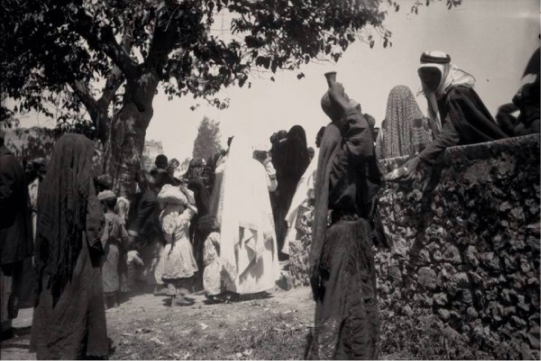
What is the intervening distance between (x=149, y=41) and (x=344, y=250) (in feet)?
21.4

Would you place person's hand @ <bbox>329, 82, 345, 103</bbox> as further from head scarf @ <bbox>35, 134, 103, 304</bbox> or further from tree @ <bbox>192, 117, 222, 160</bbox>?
tree @ <bbox>192, 117, 222, 160</bbox>

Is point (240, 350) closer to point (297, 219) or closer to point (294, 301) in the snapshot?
point (294, 301)

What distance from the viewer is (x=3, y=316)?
5168 mm

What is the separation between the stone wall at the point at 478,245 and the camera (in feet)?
9.37

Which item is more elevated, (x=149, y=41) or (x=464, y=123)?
(x=149, y=41)

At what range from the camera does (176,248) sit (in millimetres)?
6961

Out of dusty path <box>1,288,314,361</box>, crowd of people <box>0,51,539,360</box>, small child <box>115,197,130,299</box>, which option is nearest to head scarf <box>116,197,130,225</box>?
small child <box>115,197,130,299</box>

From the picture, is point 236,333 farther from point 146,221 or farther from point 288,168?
point 288,168

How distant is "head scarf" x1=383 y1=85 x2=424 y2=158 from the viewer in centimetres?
526

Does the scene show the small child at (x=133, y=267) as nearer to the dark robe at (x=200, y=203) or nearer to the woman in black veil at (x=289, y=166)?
the dark robe at (x=200, y=203)

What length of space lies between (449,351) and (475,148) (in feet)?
4.88

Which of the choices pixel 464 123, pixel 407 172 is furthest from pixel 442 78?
pixel 407 172

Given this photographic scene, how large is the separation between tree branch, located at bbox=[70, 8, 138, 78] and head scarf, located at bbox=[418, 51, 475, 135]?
5.50 meters

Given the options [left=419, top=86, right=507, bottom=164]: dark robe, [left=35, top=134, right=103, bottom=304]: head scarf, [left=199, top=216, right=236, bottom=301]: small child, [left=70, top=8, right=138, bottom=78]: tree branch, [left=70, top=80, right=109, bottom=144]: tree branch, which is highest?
[left=70, top=8, right=138, bottom=78]: tree branch
